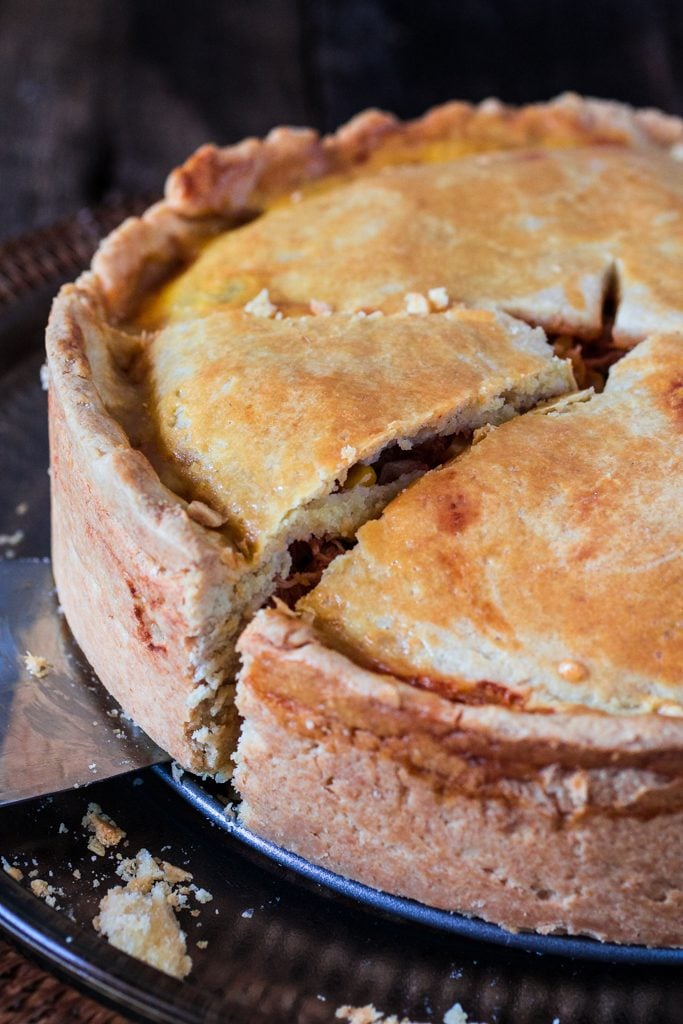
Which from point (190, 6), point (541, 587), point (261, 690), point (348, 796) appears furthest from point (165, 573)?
point (190, 6)

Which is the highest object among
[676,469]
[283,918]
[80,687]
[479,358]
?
[479,358]

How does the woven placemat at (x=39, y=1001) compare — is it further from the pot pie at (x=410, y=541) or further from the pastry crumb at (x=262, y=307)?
the pastry crumb at (x=262, y=307)

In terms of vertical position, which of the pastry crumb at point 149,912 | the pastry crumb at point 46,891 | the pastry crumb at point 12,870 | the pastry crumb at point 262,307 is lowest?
the pastry crumb at point 149,912

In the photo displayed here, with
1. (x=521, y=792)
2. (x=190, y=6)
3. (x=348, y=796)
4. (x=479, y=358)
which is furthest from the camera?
(x=190, y=6)

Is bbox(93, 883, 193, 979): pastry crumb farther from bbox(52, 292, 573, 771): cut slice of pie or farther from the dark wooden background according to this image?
the dark wooden background

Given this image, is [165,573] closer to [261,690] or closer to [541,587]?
[261,690]

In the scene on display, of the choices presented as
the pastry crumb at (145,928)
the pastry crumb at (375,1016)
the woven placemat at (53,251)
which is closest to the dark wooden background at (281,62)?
the woven placemat at (53,251)

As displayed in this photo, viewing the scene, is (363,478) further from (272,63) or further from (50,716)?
(272,63)
